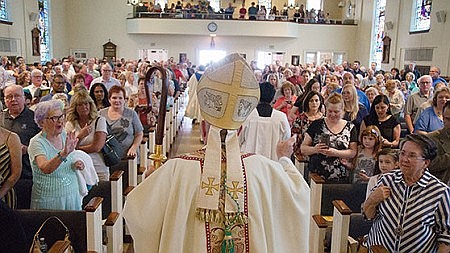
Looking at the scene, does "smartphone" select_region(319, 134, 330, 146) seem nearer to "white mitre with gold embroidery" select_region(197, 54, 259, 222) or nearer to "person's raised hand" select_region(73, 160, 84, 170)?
"person's raised hand" select_region(73, 160, 84, 170)

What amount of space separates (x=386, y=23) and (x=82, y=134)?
57.5 feet

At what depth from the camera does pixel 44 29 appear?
20328 mm

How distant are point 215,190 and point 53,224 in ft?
5.38

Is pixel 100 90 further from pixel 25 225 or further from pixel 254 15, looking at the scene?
pixel 254 15

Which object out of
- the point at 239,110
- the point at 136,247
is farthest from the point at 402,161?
the point at 136,247

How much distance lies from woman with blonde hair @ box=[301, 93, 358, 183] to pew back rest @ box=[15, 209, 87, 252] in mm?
2132

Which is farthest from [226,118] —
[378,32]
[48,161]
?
[378,32]

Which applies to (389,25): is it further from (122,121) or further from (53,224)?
(53,224)

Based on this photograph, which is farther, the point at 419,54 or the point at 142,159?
the point at 419,54

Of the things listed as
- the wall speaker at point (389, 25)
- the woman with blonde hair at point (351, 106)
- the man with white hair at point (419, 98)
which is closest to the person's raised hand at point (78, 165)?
the woman with blonde hair at point (351, 106)

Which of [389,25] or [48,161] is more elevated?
[389,25]

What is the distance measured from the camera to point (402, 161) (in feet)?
8.53

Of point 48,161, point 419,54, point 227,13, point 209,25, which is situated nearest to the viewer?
point 48,161

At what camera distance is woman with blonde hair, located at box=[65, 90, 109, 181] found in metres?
4.07
